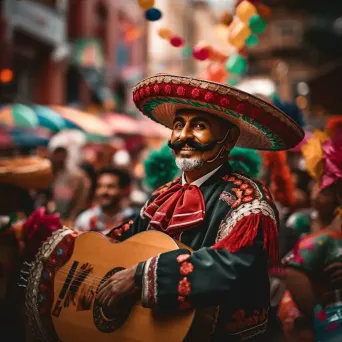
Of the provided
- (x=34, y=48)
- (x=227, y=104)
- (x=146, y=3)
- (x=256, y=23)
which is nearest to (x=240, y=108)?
(x=227, y=104)

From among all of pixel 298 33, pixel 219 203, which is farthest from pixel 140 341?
pixel 298 33

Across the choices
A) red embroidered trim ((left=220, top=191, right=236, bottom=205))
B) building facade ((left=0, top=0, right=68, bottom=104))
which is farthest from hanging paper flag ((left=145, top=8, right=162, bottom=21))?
building facade ((left=0, top=0, right=68, bottom=104))

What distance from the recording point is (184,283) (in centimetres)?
273

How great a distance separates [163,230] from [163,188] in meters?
0.41

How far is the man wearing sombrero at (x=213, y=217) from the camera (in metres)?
2.74

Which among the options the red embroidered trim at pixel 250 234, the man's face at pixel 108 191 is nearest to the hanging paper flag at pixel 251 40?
the man's face at pixel 108 191

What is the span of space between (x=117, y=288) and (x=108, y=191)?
3006 mm

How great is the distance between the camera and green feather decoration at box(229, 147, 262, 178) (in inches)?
→ 172

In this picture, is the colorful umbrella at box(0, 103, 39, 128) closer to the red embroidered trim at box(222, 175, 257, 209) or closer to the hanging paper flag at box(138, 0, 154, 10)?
the hanging paper flag at box(138, 0, 154, 10)

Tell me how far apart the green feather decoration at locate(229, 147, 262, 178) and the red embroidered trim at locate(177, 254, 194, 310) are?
1695 millimetres

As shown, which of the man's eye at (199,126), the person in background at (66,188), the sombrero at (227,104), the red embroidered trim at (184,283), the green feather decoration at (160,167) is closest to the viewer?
the red embroidered trim at (184,283)

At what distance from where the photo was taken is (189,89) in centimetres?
301

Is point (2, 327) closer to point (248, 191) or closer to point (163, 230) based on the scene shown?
point (163, 230)

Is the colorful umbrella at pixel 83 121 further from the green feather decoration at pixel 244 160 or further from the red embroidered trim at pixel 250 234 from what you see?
the red embroidered trim at pixel 250 234
